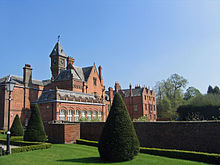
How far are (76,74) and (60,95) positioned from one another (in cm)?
1446

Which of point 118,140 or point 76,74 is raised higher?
point 76,74

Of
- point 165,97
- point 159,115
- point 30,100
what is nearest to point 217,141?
point 30,100

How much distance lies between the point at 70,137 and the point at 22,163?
9.45 metres

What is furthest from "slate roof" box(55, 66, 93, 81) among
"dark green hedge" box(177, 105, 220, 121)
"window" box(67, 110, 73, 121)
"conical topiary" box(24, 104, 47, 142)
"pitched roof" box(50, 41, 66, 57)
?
"conical topiary" box(24, 104, 47, 142)

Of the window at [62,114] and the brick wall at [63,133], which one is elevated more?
the window at [62,114]

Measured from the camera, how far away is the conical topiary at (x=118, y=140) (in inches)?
453

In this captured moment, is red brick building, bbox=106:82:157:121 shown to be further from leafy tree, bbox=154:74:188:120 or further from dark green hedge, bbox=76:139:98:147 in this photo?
dark green hedge, bbox=76:139:98:147

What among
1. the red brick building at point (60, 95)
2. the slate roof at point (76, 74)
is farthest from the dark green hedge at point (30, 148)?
the slate roof at point (76, 74)

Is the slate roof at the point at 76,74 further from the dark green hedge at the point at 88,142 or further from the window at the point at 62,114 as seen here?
→ the dark green hedge at the point at 88,142

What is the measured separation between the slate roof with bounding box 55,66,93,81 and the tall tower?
395 cm

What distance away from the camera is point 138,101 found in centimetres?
5947

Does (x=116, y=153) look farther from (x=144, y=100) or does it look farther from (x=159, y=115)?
(x=159, y=115)

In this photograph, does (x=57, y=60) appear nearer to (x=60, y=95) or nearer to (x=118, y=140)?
(x=60, y=95)

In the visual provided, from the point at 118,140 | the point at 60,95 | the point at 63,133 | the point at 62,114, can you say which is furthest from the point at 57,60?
the point at 118,140
